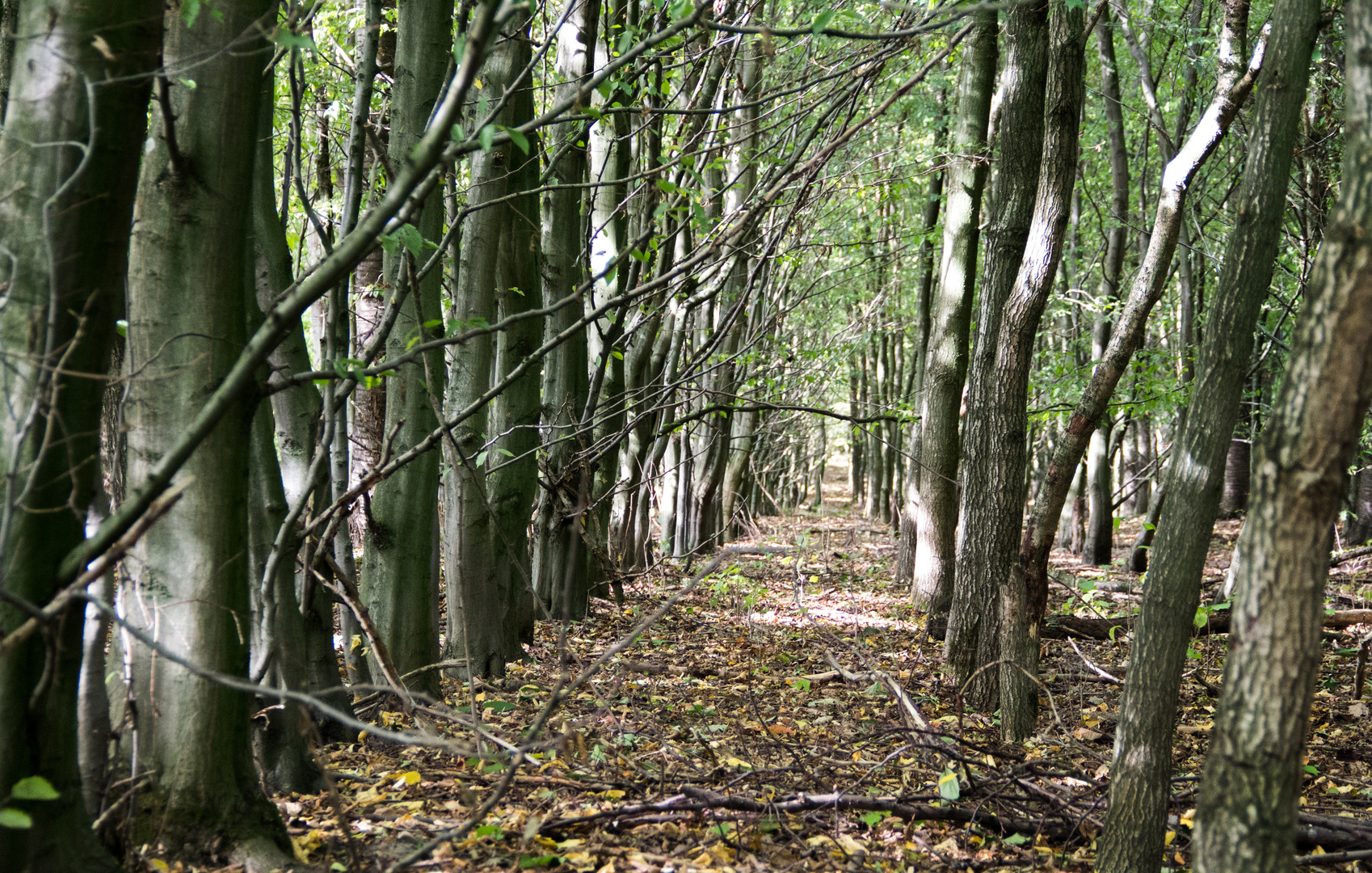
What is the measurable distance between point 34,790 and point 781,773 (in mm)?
2858

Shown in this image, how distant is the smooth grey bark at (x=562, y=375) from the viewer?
7.13 meters

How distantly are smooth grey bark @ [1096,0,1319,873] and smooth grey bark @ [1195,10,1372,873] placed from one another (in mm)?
1027

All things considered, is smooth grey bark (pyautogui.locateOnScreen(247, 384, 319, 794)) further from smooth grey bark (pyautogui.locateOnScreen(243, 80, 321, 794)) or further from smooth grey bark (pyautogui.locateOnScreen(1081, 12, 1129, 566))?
smooth grey bark (pyautogui.locateOnScreen(1081, 12, 1129, 566))

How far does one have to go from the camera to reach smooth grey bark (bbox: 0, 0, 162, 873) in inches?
81.9

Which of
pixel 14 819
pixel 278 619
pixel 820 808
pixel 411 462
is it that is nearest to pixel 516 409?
pixel 411 462

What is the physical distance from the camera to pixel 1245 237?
289 cm

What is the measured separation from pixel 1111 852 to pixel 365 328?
25.5 ft

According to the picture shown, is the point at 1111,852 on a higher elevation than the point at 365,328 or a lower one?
lower

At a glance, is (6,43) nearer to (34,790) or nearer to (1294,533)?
(34,790)

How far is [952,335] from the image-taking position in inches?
351

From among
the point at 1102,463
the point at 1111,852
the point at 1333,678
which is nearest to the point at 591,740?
the point at 1111,852

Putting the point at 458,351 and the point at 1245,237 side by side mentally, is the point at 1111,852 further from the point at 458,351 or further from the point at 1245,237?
the point at 458,351

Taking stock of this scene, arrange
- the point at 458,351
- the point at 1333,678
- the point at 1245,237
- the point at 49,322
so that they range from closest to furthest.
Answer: the point at 49,322, the point at 1245,237, the point at 458,351, the point at 1333,678

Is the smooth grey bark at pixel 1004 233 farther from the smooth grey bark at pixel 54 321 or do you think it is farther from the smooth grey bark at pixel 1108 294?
the smooth grey bark at pixel 1108 294
